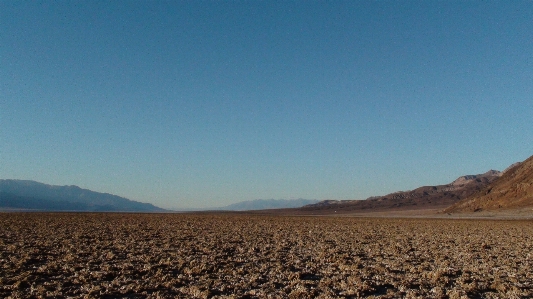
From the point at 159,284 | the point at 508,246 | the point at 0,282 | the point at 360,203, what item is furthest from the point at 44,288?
the point at 360,203

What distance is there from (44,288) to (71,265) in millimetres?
3649

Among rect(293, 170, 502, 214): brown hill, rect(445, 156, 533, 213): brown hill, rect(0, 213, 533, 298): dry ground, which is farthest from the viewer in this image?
rect(293, 170, 502, 214): brown hill

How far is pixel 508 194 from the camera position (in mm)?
86875

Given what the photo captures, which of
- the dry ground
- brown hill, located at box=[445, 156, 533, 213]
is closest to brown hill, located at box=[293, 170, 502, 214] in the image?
brown hill, located at box=[445, 156, 533, 213]

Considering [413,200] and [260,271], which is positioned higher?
[413,200]

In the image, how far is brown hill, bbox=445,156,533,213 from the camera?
80.7 meters

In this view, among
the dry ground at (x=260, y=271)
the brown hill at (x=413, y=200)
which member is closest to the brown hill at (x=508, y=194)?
the brown hill at (x=413, y=200)

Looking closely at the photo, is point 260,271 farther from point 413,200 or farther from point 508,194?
point 413,200

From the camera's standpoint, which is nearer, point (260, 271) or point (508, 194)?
point (260, 271)

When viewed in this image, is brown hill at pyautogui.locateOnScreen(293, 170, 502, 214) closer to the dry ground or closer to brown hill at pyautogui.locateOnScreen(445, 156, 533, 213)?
brown hill at pyautogui.locateOnScreen(445, 156, 533, 213)

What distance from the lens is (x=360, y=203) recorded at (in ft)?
604

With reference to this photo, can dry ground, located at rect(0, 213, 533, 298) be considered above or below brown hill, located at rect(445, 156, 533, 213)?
below

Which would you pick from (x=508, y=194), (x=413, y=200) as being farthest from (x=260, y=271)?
Result: (x=413, y=200)

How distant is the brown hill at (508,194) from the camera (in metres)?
80.7
